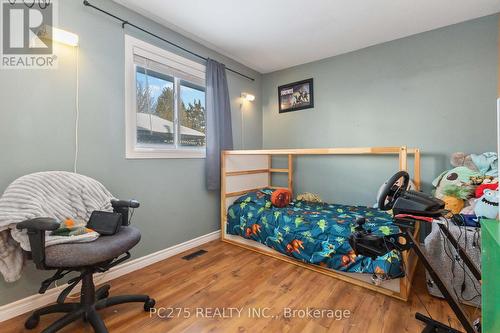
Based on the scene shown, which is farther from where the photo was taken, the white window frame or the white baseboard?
the white window frame

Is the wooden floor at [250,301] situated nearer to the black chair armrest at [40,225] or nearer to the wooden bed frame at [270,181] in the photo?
the wooden bed frame at [270,181]

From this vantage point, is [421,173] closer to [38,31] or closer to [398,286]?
[398,286]

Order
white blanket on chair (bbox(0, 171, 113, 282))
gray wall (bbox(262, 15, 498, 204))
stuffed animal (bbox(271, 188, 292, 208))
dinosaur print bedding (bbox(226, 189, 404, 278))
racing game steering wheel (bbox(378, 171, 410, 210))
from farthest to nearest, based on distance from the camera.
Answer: stuffed animal (bbox(271, 188, 292, 208))
gray wall (bbox(262, 15, 498, 204))
dinosaur print bedding (bbox(226, 189, 404, 278))
white blanket on chair (bbox(0, 171, 113, 282))
racing game steering wheel (bbox(378, 171, 410, 210))

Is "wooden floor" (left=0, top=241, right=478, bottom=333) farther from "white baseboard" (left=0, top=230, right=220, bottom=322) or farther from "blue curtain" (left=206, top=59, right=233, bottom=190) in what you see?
"blue curtain" (left=206, top=59, right=233, bottom=190)

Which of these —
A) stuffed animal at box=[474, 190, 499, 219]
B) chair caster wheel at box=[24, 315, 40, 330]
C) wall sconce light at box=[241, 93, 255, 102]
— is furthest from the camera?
wall sconce light at box=[241, 93, 255, 102]

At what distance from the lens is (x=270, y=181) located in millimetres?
3607

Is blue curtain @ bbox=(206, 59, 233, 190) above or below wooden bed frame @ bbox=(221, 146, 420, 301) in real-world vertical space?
above

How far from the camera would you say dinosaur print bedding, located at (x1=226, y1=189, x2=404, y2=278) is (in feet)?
5.92

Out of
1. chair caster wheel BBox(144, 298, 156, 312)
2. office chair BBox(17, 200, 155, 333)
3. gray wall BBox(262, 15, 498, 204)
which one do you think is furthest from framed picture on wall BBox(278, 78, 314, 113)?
chair caster wheel BBox(144, 298, 156, 312)

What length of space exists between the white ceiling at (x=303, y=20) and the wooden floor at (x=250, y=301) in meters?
2.36

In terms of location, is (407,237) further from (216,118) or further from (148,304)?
(216,118)

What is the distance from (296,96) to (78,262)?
3.11 metres

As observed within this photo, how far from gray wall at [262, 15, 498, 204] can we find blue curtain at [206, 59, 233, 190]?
103 centimetres

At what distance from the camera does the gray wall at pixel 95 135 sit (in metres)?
1.54
